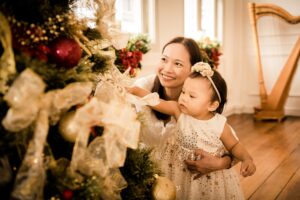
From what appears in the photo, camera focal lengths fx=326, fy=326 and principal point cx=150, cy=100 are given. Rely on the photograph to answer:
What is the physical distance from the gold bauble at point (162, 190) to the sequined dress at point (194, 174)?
49 centimetres

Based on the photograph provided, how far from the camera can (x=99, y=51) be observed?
0.85 metres

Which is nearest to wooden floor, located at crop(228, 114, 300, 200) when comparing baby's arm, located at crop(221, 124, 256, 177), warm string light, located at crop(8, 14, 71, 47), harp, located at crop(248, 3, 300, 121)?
harp, located at crop(248, 3, 300, 121)

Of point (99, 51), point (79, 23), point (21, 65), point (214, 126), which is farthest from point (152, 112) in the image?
point (21, 65)

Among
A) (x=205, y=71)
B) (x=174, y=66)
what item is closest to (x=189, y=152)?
(x=205, y=71)

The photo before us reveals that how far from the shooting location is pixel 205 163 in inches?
51.7

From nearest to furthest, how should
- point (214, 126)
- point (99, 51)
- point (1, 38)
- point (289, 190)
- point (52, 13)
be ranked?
point (1, 38)
point (52, 13)
point (99, 51)
point (214, 126)
point (289, 190)

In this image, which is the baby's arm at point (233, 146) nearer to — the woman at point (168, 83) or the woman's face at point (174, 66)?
the woman at point (168, 83)

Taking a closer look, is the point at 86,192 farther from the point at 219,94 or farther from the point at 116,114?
the point at 219,94

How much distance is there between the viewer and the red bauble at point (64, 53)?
667 mm

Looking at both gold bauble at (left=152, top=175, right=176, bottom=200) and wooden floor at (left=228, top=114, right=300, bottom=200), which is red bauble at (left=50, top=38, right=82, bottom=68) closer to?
gold bauble at (left=152, top=175, right=176, bottom=200)

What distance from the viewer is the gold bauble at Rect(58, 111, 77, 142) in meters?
0.63

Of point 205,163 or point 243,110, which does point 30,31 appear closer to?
point 205,163

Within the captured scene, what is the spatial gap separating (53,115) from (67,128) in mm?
43

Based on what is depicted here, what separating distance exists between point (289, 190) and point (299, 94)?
9.29ft
